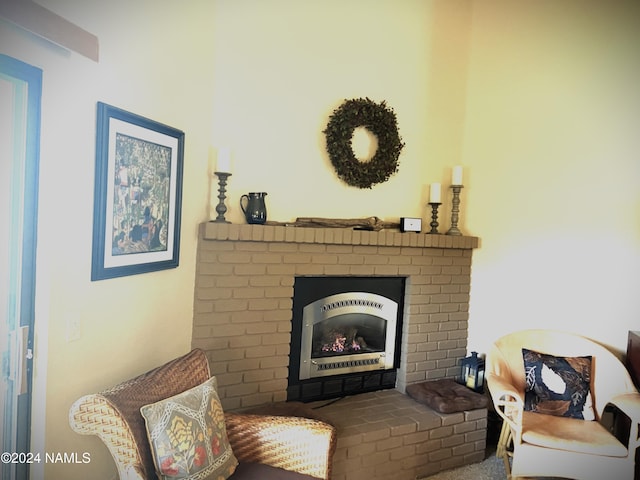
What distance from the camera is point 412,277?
303cm

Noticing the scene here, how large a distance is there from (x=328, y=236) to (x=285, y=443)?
1229mm

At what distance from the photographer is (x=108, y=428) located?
4.71 feet

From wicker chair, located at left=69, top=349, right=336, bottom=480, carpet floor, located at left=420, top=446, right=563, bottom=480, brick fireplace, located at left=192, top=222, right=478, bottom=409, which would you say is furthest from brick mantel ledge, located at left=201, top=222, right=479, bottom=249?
carpet floor, located at left=420, top=446, right=563, bottom=480

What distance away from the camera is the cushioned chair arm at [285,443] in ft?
6.06

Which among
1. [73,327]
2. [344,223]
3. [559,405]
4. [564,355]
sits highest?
[344,223]

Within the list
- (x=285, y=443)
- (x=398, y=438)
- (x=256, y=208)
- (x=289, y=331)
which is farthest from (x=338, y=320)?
(x=285, y=443)

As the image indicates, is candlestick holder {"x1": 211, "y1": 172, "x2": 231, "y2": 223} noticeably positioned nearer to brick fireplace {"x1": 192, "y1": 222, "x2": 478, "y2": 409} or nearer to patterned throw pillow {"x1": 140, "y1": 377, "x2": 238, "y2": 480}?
brick fireplace {"x1": 192, "y1": 222, "x2": 478, "y2": 409}

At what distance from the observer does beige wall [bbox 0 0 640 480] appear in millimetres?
1587

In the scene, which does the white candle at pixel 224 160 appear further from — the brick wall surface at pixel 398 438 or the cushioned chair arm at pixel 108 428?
the brick wall surface at pixel 398 438

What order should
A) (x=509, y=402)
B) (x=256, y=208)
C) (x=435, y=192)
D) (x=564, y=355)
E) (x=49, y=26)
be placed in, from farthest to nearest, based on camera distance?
1. (x=435, y=192)
2. (x=564, y=355)
3. (x=256, y=208)
4. (x=509, y=402)
5. (x=49, y=26)

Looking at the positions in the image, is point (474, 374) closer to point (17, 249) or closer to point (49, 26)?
point (17, 249)

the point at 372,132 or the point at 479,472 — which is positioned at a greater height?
the point at 372,132

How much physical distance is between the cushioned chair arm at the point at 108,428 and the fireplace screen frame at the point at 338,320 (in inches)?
54.0

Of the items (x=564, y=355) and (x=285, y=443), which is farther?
(x=564, y=355)
